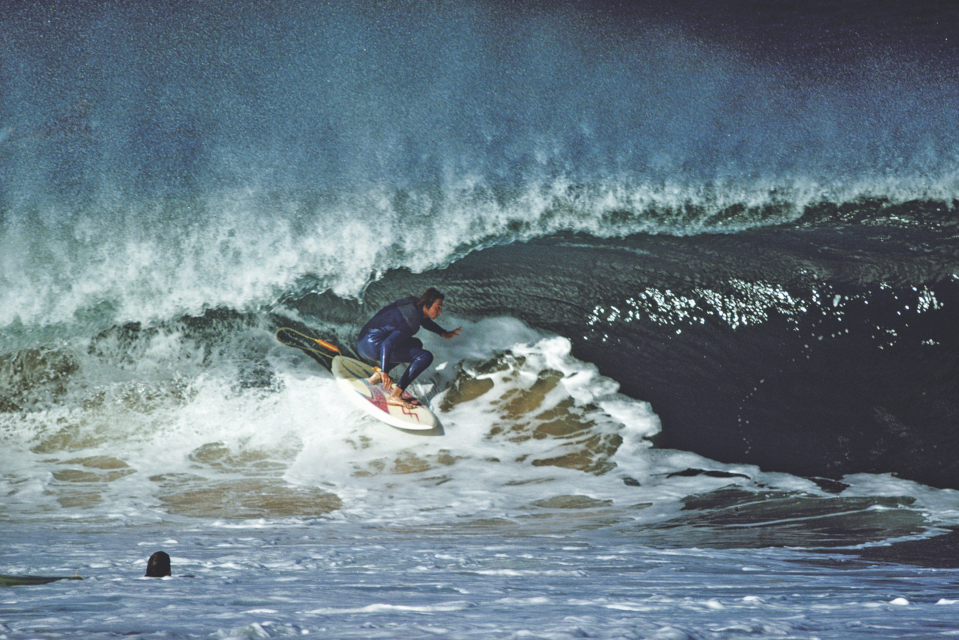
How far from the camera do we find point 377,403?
18.2 ft

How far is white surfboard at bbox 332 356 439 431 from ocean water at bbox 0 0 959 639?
0.41ft

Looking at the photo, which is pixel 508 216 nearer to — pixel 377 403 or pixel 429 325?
pixel 429 325

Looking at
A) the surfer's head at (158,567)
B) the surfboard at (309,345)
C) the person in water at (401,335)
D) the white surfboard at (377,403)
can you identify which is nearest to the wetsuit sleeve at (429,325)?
the person in water at (401,335)

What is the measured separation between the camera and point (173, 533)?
12.0ft

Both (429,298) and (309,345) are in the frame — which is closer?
(429,298)

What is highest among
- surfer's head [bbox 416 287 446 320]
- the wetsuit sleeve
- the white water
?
surfer's head [bbox 416 287 446 320]

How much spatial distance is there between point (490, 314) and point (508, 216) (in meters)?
1.45

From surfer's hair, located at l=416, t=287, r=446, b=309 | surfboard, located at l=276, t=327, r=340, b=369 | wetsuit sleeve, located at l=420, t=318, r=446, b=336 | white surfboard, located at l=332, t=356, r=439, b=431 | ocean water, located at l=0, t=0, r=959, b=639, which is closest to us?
ocean water, located at l=0, t=0, r=959, b=639

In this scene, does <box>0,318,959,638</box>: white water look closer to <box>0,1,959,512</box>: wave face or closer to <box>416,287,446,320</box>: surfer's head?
<box>0,1,959,512</box>: wave face

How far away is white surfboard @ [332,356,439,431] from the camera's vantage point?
216 inches

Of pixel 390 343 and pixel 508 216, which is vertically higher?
pixel 508 216

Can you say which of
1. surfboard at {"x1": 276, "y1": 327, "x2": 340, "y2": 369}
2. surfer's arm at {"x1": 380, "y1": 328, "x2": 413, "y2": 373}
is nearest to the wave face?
surfboard at {"x1": 276, "y1": 327, "x2": 340, "y2": 369}

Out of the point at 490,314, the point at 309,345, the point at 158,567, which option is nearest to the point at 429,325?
the point at 490,314

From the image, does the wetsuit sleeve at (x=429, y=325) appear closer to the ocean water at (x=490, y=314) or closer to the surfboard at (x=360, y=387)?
the surfboard at (x=360, y=387)
